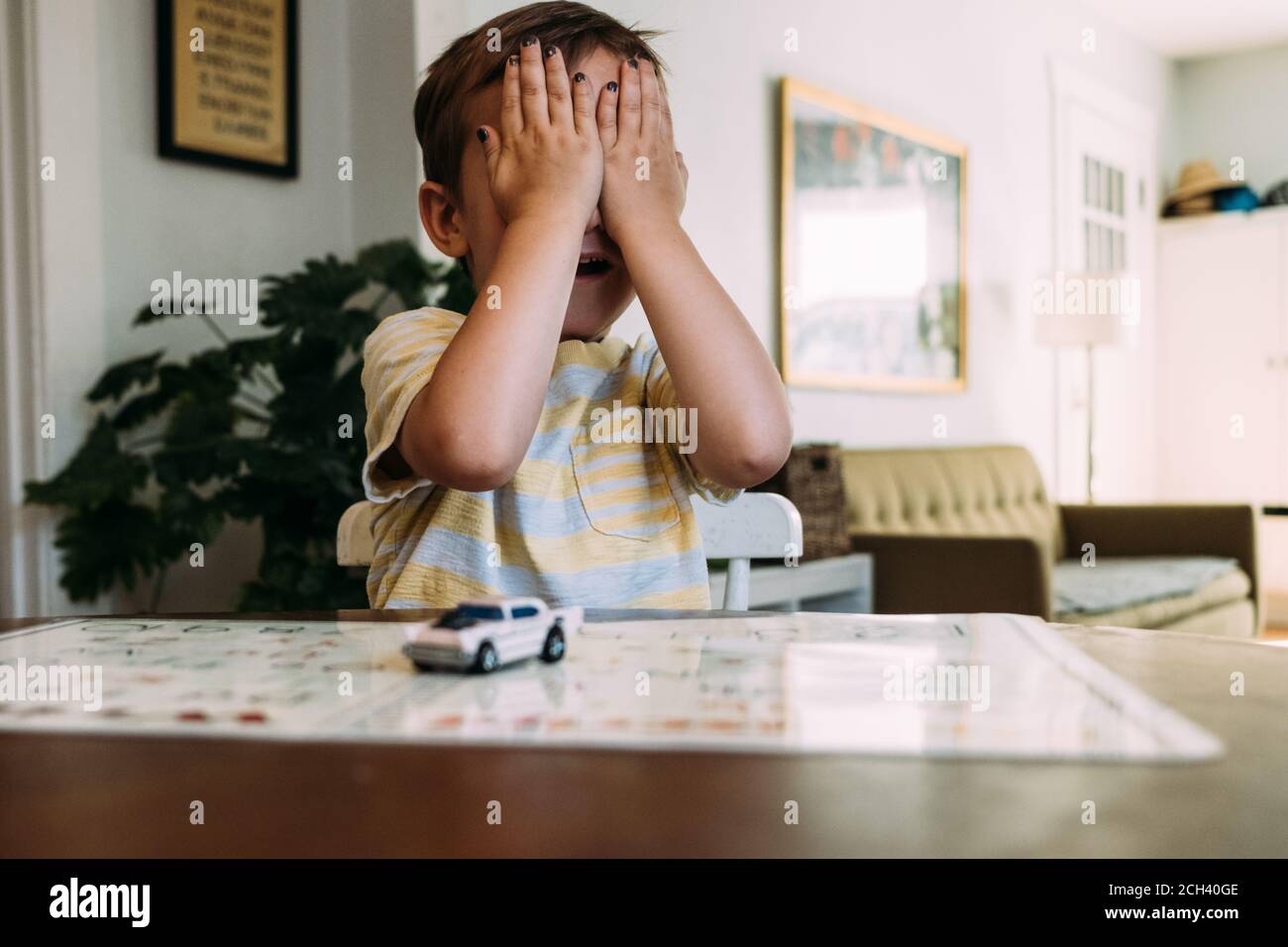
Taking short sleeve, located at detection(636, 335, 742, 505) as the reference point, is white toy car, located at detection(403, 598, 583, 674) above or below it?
below

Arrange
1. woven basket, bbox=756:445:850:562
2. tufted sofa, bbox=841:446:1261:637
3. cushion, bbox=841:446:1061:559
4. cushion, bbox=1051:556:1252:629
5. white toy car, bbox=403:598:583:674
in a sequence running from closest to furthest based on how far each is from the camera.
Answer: white toy car, bbox=403:598:583:674, woven basket, bbox=756:445:850:562, tufted sofa, bbox=841:446:1261:637, cushion, bbox=1051:556:1252:629, cushion, bbox=841:446:1061:559

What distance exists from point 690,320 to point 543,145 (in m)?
0.18

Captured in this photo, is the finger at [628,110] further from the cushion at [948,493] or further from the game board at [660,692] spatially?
the cushion at [948,493]

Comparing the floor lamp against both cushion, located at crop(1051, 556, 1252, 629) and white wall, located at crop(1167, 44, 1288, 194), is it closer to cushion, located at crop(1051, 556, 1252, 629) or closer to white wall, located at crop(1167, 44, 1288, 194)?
cushion, located at crop(1051, 556, 1252, 629)

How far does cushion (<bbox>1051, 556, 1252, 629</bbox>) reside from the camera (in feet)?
10.8

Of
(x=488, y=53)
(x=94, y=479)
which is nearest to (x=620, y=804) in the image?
(x=488, y=53)

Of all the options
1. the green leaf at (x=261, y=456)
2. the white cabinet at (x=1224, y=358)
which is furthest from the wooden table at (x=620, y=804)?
the white cabinet at (x=1224, y=358)

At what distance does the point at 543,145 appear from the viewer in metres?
0.87

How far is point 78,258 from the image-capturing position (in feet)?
7.66

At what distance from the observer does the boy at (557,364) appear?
2.63ft

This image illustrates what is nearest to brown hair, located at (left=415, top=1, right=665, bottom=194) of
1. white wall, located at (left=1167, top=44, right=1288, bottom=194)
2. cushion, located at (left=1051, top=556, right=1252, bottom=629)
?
cushion, located at (left=1051, top=556, right=1252, bottom=629)

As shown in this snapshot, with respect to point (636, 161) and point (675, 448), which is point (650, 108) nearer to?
point (636, 161)
